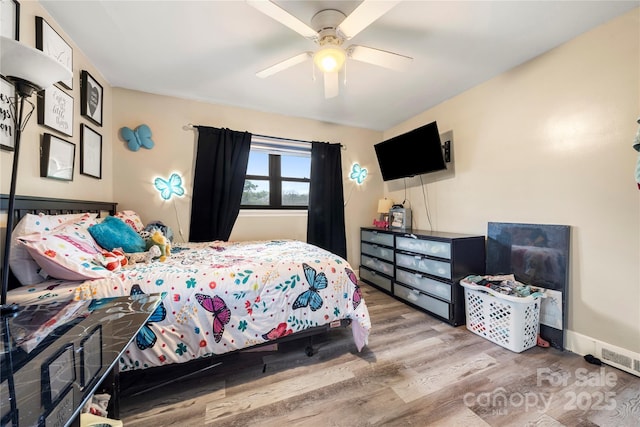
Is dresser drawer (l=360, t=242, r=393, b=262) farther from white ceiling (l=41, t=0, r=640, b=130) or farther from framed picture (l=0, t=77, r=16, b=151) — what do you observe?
framed picture (l=0, t=77, r=16, b=151)

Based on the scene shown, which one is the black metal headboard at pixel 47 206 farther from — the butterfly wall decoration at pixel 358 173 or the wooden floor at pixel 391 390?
the butterfly wall decoration at pixel 358 173

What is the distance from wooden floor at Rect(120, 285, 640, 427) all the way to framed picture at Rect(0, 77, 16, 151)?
1434 millimetres

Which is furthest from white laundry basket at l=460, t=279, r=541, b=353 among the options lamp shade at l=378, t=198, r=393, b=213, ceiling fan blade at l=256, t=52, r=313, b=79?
ceiling fan blade at l=256, t=52, r=313, b=79

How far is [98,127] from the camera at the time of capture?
7.45 feet

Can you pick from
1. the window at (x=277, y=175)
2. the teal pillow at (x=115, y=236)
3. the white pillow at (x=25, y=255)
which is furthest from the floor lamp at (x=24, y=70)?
the window at (x=277, y=175)

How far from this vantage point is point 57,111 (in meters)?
1.66

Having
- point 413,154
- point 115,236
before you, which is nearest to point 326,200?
point 413,154

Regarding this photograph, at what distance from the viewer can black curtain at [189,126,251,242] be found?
9.25 ft

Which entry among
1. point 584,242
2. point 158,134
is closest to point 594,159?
point 584,242

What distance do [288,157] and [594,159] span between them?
3.00 m

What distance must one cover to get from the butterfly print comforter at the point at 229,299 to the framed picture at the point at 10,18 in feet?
4.58

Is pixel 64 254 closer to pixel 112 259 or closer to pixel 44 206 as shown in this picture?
pixel 112 259

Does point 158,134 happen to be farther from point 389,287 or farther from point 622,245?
point 622,245

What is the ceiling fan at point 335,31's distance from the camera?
1.29 meters
